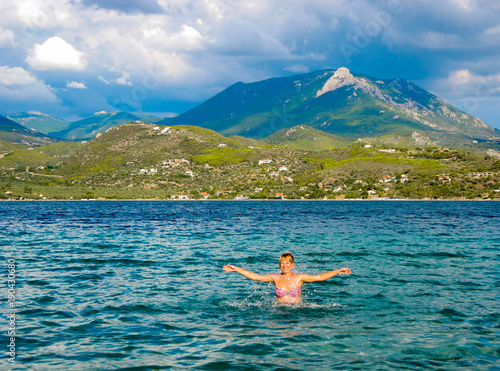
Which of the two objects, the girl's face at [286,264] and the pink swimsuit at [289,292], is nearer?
the girl's face at [286,264]

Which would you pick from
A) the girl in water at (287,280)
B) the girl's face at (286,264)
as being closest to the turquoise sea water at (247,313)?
the girl in water at (287,280)

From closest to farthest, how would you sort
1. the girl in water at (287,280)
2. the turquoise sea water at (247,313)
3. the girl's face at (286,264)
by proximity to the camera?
Result: the turquoise sea water at (247,313), the girl's face at (286,264), the girl in water at (287,280)

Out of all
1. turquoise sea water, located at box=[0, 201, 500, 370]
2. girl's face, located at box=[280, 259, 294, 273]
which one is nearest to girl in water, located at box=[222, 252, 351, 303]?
girl's face, located at box=[280, 259, 294, 273]

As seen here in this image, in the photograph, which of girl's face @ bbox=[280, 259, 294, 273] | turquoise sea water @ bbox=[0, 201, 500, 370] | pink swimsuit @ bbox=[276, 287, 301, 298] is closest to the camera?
turquoise sea water @ bbox=[0, 201, 500, 370]

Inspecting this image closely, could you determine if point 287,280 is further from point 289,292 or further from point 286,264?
point 286,264

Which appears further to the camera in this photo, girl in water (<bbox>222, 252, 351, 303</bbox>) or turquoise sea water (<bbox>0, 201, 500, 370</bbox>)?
girl in water (<bbox>222, 252, 351, 303</bbox>)

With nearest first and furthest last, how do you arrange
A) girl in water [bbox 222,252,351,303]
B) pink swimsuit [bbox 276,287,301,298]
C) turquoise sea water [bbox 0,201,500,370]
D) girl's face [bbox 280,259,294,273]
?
turquoise sea water [bbox 0,201,500,370]
girl's face [bbox 280,259,294,273]
girl in water [bbox 222,252,351,303]
pink swimsuit [bbox 276,287,301,298]

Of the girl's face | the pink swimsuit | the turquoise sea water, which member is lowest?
the turquoise sea water

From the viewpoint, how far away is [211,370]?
1123cm

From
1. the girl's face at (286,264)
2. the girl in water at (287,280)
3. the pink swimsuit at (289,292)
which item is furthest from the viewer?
the pink swimsuit at (289,292)

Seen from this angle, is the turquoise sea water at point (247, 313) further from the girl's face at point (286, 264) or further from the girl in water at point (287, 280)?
the girl's face at point (286, 264)

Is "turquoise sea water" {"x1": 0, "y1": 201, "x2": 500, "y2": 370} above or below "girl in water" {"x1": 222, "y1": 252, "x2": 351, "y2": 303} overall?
below

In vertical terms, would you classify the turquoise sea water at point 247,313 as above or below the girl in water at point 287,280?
below

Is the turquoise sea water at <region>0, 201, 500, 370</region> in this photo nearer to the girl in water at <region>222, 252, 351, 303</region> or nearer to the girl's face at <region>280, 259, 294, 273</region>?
the girl in water at <region>222, 252, 351, 303</region>
